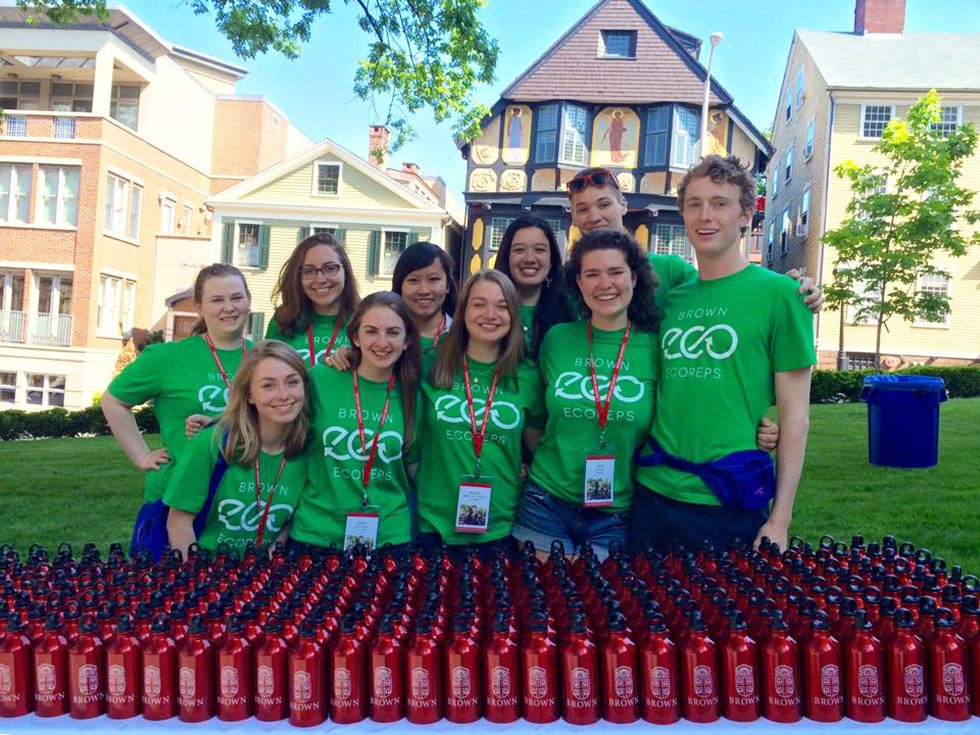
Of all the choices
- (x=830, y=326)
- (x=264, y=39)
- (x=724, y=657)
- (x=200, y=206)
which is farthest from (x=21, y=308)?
(x=724, y=657)

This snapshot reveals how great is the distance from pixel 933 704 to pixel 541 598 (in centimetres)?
112

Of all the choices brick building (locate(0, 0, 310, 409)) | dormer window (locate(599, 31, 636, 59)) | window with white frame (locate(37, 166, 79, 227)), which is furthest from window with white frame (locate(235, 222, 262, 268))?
dormer window (locate(599, 31, 636, 59))

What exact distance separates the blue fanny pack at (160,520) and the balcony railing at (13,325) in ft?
84.3

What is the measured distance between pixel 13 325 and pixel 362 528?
88.3ft

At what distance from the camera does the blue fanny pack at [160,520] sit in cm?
371

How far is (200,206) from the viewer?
33156mm

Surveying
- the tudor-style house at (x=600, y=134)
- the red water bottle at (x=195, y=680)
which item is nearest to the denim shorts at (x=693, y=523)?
the red water bottle at (x=195, y=680)

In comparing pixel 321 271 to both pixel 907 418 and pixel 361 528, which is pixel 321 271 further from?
pixel 907 418

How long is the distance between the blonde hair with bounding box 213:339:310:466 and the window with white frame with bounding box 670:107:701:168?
2216 cm

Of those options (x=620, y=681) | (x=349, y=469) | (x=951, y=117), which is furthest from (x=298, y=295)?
(x=951, y=117)

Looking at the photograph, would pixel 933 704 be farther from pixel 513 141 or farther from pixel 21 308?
pixel 21 308

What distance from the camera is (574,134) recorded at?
24.8m

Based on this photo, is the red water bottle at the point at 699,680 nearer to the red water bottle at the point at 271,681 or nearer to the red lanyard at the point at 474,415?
the red water bottle at the point at 271,681

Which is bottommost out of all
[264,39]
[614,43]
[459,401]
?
[459,401]
